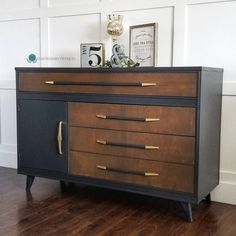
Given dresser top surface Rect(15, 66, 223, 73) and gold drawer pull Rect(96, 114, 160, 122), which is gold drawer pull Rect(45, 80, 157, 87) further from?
gold drawer pull Rect(96, 114, 160, 122)

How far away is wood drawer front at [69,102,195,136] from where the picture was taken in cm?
206

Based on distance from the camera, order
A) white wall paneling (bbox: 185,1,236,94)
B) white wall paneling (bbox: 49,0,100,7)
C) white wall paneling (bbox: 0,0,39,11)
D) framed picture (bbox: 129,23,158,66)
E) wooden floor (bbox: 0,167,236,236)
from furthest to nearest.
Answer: white wall paneling (bbox: 0,0,39,11), white wall paneling (bbox: 49,0,100,7), framed picture (bbox: 129,23,158,66), white wall paneling (bbox: 185,1,236,94), wooden floor (bbox: 0,167,236,236)

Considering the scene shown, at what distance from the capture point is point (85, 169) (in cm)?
241

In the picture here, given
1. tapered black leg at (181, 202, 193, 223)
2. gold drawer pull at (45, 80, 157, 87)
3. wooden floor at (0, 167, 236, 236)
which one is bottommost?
wooden floor at (0, 167, 236, 236)

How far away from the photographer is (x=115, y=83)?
2.23 m

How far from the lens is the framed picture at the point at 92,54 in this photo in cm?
270

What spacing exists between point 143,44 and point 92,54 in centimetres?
40

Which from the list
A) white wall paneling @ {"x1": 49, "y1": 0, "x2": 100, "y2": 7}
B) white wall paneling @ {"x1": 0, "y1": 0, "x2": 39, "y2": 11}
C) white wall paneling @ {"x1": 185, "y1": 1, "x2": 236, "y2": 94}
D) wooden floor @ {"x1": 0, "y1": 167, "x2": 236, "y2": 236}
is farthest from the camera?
white wall paneling @ {"x1": 0, "y1": 0, "x2": 39, "y2": 11}

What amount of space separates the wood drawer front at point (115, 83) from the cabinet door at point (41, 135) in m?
0.12

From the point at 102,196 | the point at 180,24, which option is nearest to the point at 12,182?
the point at 102,196

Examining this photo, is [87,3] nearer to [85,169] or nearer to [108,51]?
[108,51]

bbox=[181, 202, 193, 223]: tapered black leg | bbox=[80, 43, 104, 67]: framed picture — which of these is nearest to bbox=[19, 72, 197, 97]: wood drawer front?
bbox=[80, 43, 104, 67]: framed picture

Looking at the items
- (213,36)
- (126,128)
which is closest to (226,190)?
(126,128)

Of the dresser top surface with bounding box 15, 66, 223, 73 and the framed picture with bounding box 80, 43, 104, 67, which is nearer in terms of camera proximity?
the dresser top surface with bounding box 15, 66, 223, 73
